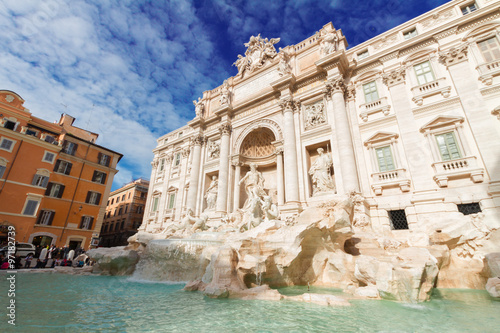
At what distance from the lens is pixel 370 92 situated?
1394 cm

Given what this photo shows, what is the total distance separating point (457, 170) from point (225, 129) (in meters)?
14.8

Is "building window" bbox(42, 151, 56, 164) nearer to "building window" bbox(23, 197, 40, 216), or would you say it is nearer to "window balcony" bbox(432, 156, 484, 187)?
"building window" bbox(23, 197, 40, 216)

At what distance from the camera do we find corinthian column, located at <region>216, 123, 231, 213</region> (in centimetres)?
1692

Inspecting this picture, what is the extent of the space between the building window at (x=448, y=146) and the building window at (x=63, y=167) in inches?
1155

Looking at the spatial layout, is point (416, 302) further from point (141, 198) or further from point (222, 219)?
point (141, 198)

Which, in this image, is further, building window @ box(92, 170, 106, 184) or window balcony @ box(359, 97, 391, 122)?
building window @ box(92, 170, 106, 184)

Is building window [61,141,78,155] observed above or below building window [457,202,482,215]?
above

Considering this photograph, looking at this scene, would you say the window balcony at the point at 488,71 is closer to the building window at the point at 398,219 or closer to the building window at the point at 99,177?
the building window at the point at 398,219

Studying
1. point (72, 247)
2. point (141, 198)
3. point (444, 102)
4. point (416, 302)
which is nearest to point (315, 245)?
point (416, 302)

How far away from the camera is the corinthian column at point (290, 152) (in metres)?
13.9

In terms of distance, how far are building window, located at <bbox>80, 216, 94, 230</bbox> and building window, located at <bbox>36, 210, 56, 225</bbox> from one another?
250cm

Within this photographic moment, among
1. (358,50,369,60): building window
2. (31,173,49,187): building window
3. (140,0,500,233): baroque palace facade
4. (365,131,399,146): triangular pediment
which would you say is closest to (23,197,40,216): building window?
(31,173,49,187): building window

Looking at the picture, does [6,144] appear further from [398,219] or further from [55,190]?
[398,219]

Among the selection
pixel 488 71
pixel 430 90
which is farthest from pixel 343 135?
pixel 488 71
